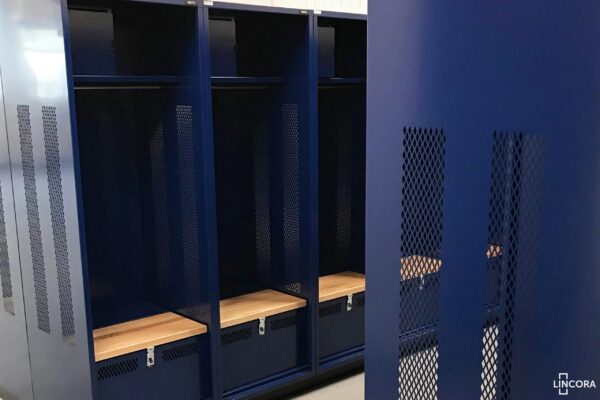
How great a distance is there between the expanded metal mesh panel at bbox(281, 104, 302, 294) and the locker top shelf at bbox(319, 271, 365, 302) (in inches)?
7.4

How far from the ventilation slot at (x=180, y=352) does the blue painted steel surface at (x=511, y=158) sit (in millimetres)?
2280

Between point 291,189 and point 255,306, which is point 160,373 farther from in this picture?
point 291,189

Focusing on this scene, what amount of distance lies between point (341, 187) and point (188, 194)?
122 cm

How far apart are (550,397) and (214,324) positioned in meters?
2.45

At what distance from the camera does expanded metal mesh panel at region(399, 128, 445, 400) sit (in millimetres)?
935

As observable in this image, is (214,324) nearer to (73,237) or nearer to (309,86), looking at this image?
(73,237)

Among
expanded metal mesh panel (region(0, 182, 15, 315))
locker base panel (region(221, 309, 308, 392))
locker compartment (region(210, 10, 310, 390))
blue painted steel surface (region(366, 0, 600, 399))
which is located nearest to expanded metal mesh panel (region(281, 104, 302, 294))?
locker compartment (region(210, 10, 310, 390))

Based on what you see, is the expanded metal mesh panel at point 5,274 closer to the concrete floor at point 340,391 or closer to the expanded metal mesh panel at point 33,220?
the expanded metal mesh panel at point 33,220

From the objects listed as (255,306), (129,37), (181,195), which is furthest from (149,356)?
(129,37)

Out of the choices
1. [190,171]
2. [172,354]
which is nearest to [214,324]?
[172,354]

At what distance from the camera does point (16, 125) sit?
2.95m

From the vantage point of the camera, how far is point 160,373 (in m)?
3.03

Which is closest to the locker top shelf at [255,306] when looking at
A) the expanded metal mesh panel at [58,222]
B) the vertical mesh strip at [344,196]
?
the vertical mesh strip at [344,196]

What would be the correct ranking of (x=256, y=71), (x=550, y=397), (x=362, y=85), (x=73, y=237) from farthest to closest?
(x=362, y=85) < (x=256, y=71) < (x=73, y=237) < (x=550, y=397)
